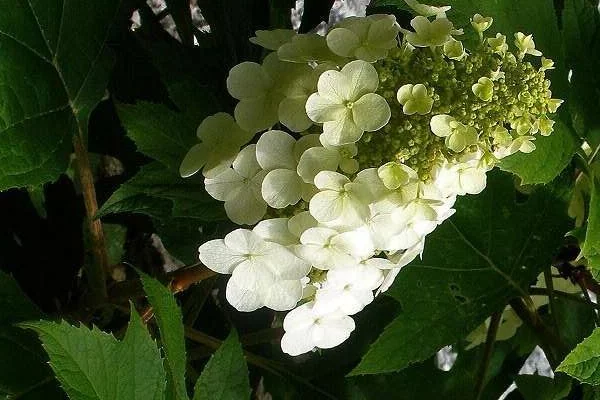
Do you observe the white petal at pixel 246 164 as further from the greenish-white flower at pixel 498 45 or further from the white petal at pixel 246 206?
the greenish-white flower at pixel 498 45

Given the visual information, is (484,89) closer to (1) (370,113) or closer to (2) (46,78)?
(1) (370,113)

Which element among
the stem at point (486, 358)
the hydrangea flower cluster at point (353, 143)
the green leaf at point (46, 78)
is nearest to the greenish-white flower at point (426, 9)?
the hydrangea flower cluster at point (353, 143)

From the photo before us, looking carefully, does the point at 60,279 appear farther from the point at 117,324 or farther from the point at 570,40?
the point at 570,40

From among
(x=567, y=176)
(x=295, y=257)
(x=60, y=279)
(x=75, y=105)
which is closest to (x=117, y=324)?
(x=60, y=279)

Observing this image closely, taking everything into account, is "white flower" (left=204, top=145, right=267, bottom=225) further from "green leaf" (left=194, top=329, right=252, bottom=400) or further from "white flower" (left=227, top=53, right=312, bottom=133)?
"green leaf" (left=194, top=329, right=252, bottom=400)

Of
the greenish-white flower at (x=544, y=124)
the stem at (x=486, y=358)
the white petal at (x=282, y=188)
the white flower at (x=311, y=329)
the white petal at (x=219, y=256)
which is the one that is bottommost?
the stem at (x=486, y=358)

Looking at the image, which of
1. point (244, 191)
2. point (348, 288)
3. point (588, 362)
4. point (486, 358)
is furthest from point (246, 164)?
point (486, 358)
